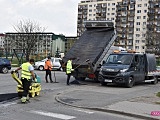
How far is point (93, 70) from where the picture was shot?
17.6 meters

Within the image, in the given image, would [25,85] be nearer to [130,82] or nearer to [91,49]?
[130,82]

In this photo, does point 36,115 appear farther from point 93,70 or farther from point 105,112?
point 93,70

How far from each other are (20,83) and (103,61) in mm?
7655

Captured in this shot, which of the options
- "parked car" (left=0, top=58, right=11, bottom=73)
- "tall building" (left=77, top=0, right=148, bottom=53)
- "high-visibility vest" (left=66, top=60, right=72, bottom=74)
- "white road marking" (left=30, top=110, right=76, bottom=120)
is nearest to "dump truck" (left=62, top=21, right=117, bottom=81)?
"high-visibility vest" (left=66, top=60, right=72, bottom=74)

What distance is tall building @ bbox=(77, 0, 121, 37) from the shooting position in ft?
445

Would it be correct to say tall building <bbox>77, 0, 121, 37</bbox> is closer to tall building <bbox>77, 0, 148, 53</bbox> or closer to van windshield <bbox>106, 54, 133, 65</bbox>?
tall building <bbox>77, 0, 148, 53</bbox>

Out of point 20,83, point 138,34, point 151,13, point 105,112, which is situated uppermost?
point 151,13

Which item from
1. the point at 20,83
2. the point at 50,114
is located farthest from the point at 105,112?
the point at 20,83

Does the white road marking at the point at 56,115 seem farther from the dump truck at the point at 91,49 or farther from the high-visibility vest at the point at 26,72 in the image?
the dump truck at the point at 91,49

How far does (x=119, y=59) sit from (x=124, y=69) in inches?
46.7

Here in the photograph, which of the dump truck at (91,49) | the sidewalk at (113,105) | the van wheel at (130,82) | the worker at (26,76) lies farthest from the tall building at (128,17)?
the worker at (26,76)

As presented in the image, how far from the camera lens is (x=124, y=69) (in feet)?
55.0

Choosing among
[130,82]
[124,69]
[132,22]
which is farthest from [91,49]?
[132,22]

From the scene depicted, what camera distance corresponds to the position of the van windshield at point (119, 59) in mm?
17562
